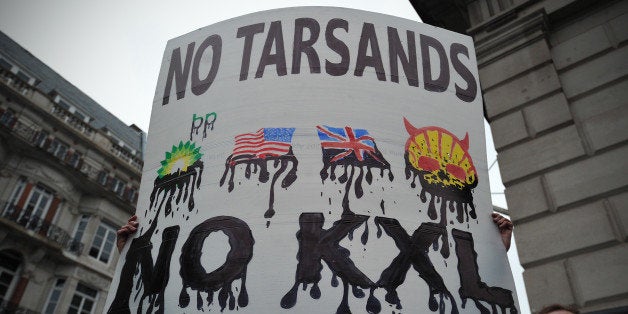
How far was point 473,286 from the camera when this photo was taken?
332 centimetres

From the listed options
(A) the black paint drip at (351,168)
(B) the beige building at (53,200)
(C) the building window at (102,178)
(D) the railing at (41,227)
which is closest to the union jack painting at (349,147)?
(A) the black paint drip at (351,168)

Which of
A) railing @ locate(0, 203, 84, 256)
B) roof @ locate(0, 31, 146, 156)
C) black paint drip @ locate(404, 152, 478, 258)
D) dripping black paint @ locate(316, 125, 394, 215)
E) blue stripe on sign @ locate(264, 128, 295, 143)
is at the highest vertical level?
roof @ locate(0, 31, 146, 156)

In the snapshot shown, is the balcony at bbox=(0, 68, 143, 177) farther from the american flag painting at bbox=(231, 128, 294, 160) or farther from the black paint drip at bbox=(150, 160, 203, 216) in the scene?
the american flag painting at bbox=(231, 128, 294, 160)

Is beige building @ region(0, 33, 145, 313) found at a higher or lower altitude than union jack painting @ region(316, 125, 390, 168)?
higher

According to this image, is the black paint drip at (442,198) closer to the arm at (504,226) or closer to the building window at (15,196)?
the arm at (504,226)

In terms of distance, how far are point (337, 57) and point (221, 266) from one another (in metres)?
2.18

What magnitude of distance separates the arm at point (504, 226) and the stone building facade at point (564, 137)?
77.9 inches

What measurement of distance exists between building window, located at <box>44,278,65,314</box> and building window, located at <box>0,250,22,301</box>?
174cm

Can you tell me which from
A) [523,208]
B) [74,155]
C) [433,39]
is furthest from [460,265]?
[74,155]

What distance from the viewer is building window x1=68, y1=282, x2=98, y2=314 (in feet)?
74.3

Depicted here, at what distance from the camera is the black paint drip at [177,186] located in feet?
12.3

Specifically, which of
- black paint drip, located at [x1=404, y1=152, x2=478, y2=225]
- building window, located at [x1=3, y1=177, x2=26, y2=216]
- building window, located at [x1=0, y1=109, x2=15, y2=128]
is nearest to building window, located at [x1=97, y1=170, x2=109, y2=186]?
building window, located at [x1=3, y1=177, x2=26, y2=216]

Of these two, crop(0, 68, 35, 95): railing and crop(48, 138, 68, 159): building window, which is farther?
crop(48, 138, 68, 159): building window

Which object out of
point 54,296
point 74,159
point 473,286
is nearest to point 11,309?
point 54,296
